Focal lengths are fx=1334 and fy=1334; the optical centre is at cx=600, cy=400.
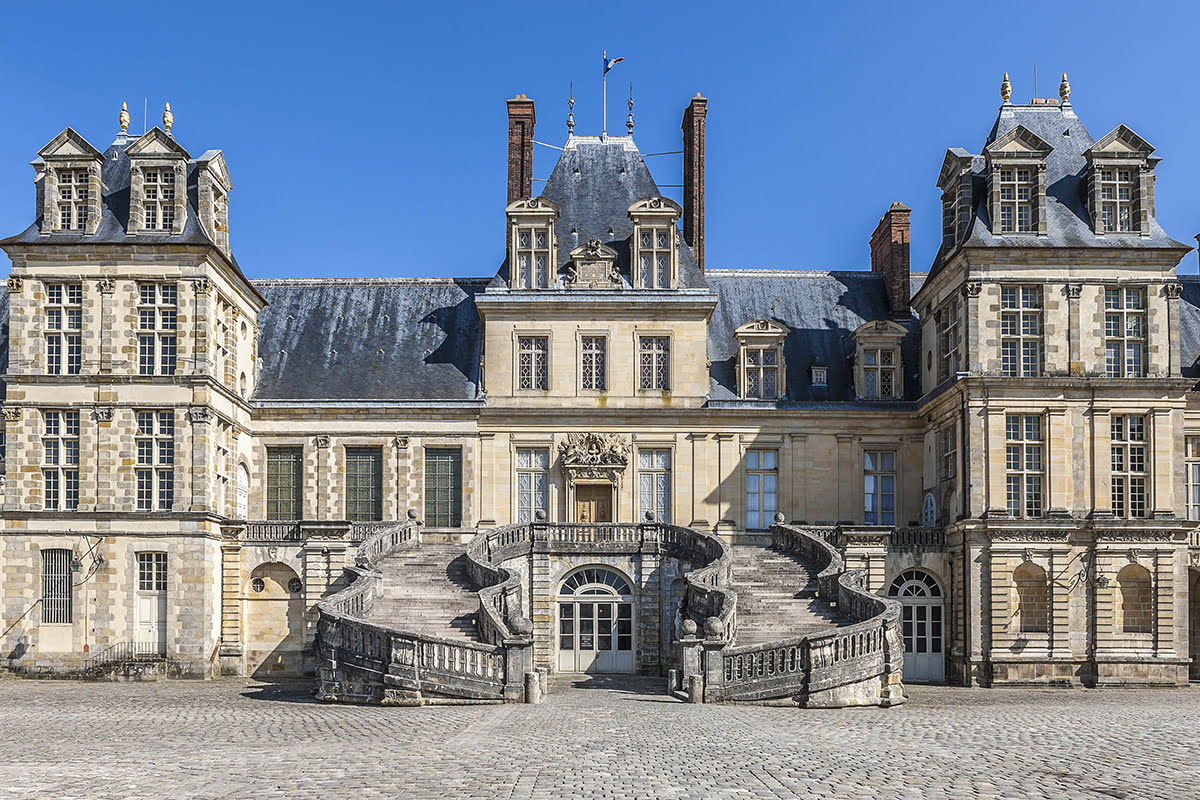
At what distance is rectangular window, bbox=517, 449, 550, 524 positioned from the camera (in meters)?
36.7

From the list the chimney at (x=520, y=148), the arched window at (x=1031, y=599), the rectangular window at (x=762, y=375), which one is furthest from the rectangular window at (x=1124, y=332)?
the chimney at (x=520, y=148)

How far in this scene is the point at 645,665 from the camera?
32219 millimetres

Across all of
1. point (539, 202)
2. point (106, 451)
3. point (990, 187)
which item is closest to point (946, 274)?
point (990, 187)

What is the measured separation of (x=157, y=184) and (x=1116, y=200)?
2430cm

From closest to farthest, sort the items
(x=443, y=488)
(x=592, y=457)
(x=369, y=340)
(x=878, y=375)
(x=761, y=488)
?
(x=592, y=457), (x=443, y=488), (x=761, y=488), (x=878, y=375), (x=369, y=340)

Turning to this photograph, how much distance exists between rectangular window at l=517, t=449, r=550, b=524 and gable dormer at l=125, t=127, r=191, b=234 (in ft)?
35.8

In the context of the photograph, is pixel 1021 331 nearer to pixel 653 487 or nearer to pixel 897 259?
pixel 897 259

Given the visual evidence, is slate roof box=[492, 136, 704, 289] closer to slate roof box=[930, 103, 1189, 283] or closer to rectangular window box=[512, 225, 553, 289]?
rectangular window box=[512, 225, 553, 289]

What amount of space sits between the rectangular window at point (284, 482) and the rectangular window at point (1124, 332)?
70.3ft

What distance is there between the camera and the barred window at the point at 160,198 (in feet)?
111

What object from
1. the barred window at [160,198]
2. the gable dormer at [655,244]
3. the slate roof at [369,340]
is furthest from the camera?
the slate roof at [369,340]

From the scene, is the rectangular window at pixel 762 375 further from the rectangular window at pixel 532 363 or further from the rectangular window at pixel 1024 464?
the rectangular window at pixel 1024 464

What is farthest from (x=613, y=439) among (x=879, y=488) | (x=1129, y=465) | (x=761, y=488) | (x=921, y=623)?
(x=1129, y=465)

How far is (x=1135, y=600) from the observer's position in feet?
108
